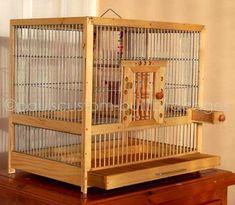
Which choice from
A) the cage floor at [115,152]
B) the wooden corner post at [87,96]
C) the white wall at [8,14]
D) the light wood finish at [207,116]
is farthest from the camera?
the white wall at [8,14]

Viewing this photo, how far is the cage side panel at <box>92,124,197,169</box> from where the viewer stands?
4.34 feet

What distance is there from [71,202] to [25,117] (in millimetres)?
317

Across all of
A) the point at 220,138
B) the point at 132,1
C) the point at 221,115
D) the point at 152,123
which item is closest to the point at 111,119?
the point at 152,123

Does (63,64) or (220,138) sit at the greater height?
(63,64)

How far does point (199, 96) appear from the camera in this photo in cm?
149

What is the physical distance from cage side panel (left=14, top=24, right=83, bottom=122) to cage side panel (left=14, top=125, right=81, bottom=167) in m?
0.06

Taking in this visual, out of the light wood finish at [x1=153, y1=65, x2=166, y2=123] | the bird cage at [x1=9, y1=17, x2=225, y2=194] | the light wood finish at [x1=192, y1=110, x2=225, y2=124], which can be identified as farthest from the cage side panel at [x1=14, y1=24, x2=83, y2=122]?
the light wood finish at [x1=192, y1=110, x2=225, y2=124]

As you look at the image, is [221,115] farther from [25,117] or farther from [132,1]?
[132,1]

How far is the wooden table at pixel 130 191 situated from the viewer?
122 cm

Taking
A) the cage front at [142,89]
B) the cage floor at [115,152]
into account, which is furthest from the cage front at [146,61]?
the cage floor at [115,152]

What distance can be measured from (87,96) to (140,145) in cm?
34

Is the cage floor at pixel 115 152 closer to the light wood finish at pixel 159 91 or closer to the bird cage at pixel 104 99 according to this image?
the bird cage at pixel 104 99

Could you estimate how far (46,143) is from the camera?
138cm

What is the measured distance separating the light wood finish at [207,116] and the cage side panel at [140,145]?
0.17 ft
